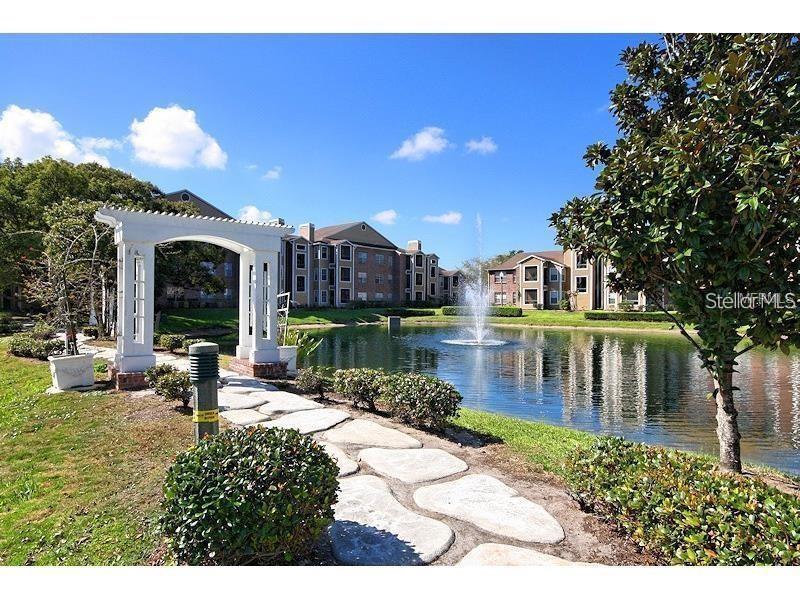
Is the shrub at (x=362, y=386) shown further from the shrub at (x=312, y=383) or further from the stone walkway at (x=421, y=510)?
the stone walkway at (x=421, y=510)

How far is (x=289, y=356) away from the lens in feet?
30.1

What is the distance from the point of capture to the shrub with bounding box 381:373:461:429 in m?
5.46

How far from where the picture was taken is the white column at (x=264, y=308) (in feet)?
28.1

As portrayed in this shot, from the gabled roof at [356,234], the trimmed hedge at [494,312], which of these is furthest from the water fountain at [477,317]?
the gabled roof at [356,234]

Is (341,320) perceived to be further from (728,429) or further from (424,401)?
(728,429)

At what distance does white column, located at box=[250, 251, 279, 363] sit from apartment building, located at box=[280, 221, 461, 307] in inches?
1299

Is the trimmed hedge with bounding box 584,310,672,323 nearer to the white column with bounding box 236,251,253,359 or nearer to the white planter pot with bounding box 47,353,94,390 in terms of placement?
the white column with bounding box 236,251,253,359

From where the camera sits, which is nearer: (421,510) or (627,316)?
(421,510)

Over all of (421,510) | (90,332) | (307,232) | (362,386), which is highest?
(307,232)

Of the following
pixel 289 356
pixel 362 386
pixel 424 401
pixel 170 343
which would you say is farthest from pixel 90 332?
pixel 424 401

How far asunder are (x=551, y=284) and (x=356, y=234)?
21630 millimetres

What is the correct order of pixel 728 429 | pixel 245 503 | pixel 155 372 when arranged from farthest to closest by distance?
pixel 155 372 → pixel 728 429 → pixel 245 503

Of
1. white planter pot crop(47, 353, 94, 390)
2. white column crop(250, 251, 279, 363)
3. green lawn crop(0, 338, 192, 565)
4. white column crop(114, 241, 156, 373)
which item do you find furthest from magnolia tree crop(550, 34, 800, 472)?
white planter pot crop(47, 353, 94, 390)

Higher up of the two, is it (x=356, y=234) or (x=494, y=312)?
(x=356, y=234)
